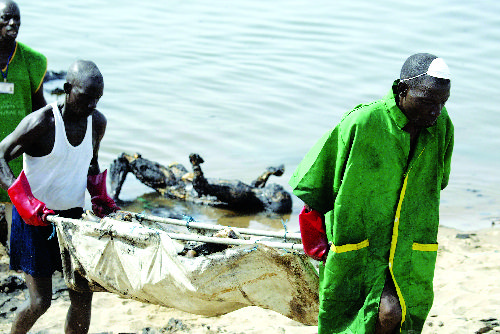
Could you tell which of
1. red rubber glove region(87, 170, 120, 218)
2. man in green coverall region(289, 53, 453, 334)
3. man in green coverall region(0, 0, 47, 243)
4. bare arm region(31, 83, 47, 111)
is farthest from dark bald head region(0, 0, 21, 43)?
man in green coverall region(289, 53, 453, 334)

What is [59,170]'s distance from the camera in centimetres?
392

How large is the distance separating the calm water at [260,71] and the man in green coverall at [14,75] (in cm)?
274

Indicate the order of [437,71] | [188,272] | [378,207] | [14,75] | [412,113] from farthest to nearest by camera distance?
[14,75]
[188,272]
[378,207]
[412,113]
[437,71]

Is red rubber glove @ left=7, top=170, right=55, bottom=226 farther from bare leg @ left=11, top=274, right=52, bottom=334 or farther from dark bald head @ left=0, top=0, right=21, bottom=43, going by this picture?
dark bald head @ left=0, top=0, right=21, bottom=43

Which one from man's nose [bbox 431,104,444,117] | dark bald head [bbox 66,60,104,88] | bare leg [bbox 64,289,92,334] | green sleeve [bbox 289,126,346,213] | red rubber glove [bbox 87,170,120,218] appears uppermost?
man's nose [bbox 431,104,444,117]

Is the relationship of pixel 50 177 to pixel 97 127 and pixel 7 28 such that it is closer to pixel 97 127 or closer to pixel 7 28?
pixel 97 127

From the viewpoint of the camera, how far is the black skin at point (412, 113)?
9.61 ft

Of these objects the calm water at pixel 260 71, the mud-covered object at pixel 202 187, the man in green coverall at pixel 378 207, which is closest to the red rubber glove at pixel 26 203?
the man in green coverall at pixel 378 207

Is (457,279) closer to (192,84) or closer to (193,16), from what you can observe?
(192,84)

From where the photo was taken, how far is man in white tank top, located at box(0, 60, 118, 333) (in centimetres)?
379

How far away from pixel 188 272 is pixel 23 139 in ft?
3.82

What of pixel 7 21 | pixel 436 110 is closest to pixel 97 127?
pixel 7 21

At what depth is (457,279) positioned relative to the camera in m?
5.56

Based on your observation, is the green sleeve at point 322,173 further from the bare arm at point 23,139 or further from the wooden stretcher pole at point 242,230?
the bare arm at point 23,139
